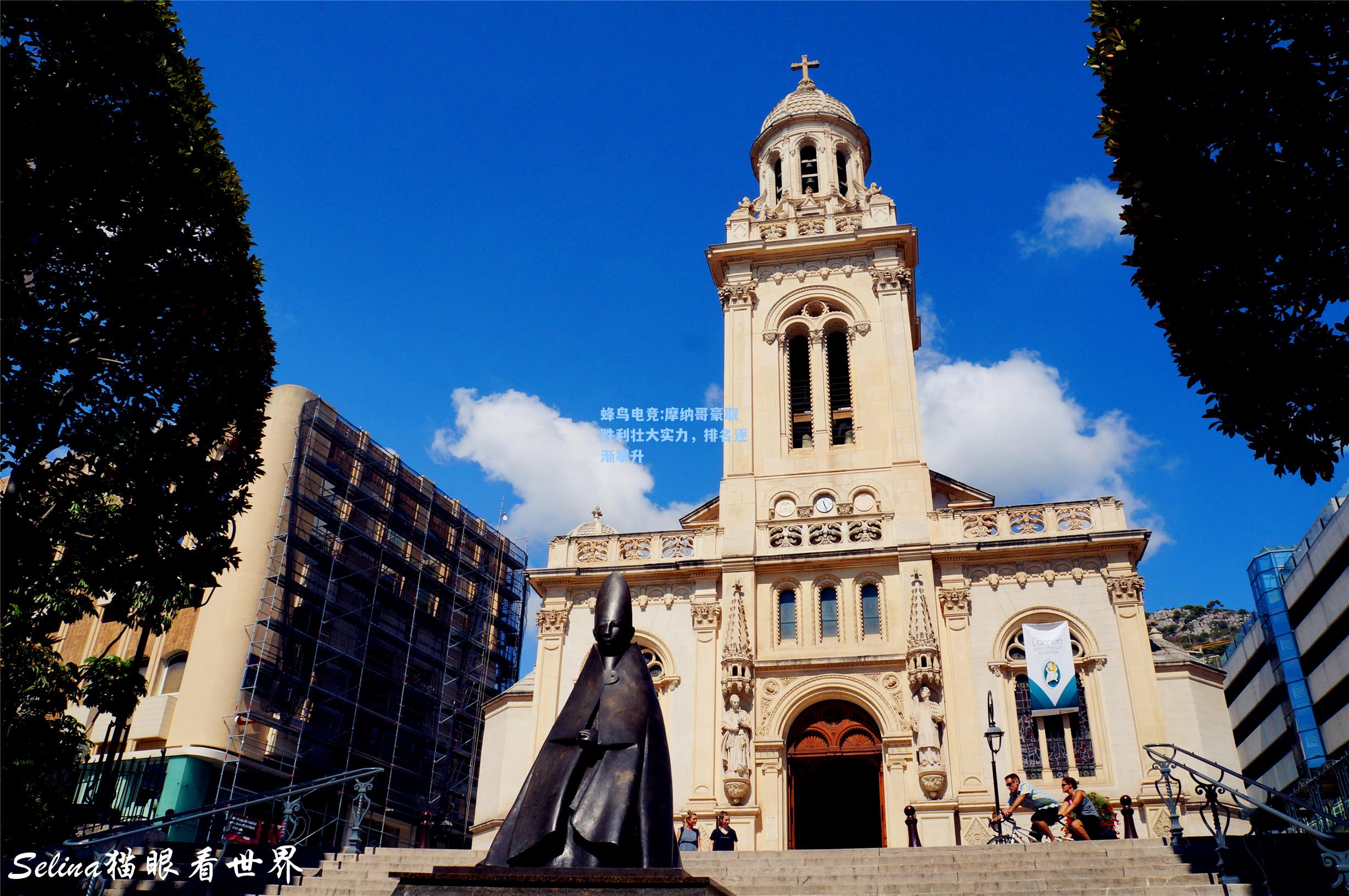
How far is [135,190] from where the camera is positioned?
12.7 metres

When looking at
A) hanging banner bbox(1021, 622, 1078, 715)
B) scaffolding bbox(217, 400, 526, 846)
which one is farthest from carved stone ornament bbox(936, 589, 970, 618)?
scaffolding bbox(217, 400, 526, 846)

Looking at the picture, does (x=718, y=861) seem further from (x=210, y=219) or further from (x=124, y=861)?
(x=210, y=219)

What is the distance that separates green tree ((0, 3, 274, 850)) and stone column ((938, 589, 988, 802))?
16.8m

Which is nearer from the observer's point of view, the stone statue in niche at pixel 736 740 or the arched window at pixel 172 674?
the stone statue in niche at pixel 736 740

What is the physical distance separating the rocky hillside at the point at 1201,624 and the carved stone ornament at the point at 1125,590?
83.2 meters

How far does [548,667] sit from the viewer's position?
26.7 m

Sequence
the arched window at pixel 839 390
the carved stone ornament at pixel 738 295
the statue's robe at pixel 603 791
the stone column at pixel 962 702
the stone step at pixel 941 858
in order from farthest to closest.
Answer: the carved stone ornament at pixel 738 295
the arched window at pixel 839 390
the stone column at pixel 962 702
the stone step at pixel 941 858
the statue's robe at pixel 603 791

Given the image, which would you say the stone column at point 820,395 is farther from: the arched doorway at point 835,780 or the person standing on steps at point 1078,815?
the person standing on steps at point 1078,815

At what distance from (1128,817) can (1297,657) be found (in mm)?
37992

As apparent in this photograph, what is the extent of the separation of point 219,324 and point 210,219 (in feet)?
4.71

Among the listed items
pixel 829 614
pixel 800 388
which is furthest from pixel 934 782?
pixel 800 388

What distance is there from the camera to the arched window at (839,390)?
29.7 meters

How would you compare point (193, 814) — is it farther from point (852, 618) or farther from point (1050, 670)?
point (1050, 670)

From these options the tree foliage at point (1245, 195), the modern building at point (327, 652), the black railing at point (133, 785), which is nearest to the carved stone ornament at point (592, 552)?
the modern building at point (327, 652)
